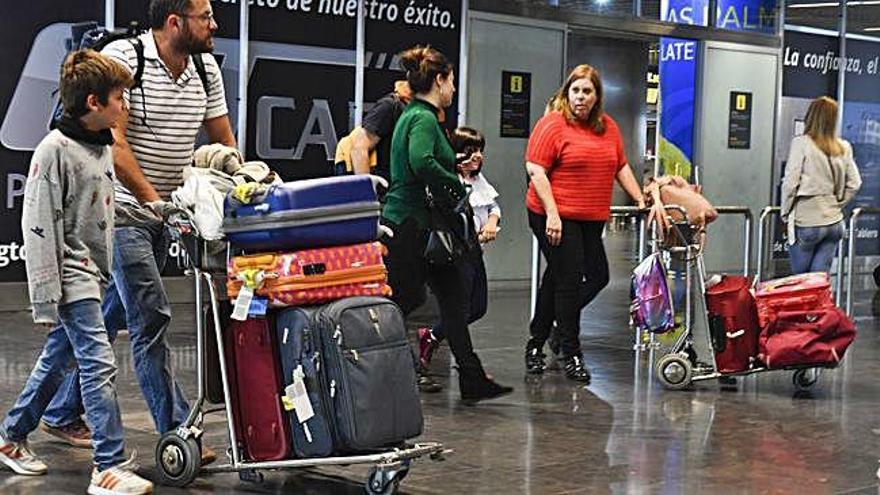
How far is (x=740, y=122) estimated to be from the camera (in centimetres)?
1705

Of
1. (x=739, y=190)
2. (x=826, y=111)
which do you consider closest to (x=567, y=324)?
(x=826, y=111)

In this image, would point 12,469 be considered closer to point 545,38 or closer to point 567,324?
point 567,324

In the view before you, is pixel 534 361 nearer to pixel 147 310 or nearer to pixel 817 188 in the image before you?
pixel 817 188

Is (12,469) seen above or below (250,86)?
below

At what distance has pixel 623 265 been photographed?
18062mm

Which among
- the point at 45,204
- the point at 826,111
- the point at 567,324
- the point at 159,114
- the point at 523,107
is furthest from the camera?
the point at 523,107

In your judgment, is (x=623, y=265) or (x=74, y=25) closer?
(x=74, y=25)

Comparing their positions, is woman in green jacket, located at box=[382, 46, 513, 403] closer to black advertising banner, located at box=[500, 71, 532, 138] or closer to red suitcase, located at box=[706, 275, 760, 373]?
red suitcase, located at box=[706, 275, 760, 373]

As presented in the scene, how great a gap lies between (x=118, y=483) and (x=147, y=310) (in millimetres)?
674

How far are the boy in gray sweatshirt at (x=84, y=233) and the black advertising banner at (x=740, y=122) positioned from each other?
12.7 meters

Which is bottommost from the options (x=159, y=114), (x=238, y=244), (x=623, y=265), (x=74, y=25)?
(x=623, y=265)

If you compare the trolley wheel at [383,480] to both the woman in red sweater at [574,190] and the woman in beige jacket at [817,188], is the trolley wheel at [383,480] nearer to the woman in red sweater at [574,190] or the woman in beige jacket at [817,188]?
the woman in red sweater at [574,190]

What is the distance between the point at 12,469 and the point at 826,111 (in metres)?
5.94

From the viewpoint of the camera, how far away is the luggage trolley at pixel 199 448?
4.91 metres
